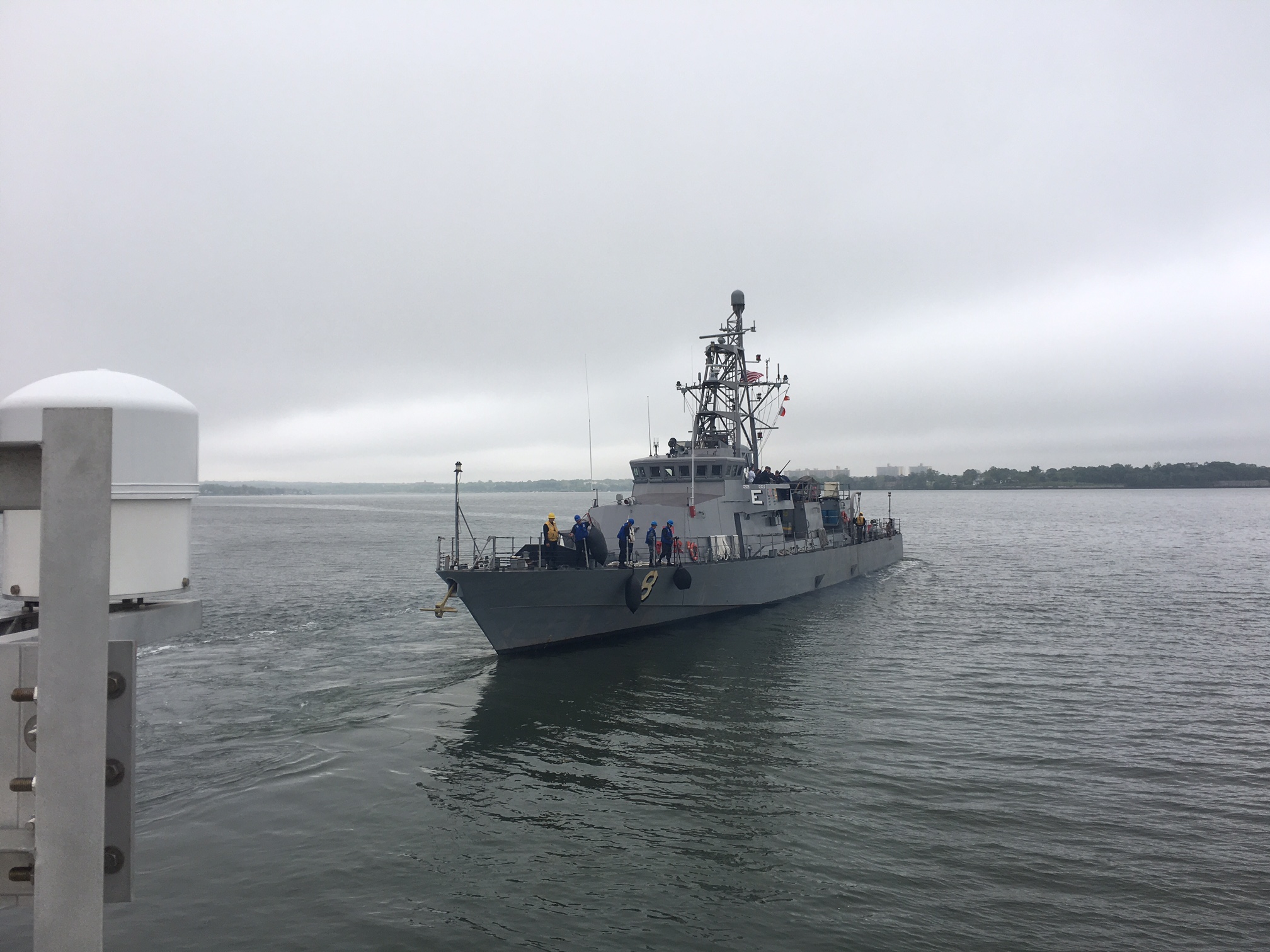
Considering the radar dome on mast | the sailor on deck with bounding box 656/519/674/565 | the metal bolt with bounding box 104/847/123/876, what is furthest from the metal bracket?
the sailor on deck with bounding box 656/519/674/565

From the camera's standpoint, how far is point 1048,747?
1209 centimetres

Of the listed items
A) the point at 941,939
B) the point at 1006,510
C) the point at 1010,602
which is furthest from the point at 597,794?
the point at 1006,510

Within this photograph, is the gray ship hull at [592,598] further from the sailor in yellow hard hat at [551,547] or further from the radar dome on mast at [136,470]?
the radar dome on mast at [136,470]

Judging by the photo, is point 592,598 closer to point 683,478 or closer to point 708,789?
point 683,478

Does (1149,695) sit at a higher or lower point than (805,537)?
lower

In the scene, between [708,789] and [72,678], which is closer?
[72,678]

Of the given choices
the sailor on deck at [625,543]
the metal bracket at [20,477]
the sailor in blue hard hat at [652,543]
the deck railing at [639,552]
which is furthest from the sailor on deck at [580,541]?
the metal bracket at [20,477]

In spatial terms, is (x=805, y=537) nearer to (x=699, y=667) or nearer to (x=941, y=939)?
(x=699, y=667)

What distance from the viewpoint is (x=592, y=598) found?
60.4ft

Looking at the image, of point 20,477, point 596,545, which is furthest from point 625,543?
point 20,477

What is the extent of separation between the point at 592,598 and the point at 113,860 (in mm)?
16643

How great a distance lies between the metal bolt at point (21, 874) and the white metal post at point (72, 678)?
0.88 feet

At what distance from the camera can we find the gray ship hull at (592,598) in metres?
17.1

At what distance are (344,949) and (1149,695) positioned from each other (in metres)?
15.8
